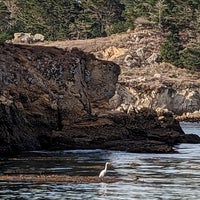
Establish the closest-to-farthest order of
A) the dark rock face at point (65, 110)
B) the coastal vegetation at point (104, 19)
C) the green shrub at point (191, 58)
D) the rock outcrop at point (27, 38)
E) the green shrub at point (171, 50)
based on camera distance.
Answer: the dark rock face at point (65, 110)
the green shrub at point (191, 58)
the green shrub at point (171, 50)
the coastal vegetation at point (104, 19)
the rock outcrop at point (27, 38)

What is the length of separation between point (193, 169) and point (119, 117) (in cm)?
2107

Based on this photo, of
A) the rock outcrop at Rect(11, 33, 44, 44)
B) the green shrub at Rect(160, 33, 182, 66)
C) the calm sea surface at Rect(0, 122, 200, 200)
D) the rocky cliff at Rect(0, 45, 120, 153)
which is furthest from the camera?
the rock outcrop at Rect(11, 33, 44, 44)

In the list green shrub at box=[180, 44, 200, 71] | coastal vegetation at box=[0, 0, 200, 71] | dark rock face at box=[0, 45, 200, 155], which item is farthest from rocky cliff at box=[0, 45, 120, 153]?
coastal vegetation at box=[0, 0, 200, 71]

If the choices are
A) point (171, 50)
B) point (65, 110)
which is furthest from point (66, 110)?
point (171, 50)

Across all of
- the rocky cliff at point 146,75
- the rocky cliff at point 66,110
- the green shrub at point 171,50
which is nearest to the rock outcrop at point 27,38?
the rocky cliff at point 146,75

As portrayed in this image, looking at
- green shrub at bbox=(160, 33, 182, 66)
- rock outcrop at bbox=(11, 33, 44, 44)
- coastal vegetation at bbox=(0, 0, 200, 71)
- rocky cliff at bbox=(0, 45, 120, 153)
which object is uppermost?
coastal vegetation at bbox=(0, 0, 200, 71)

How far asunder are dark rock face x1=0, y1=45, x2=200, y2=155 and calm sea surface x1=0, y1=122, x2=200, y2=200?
2080 millimetres

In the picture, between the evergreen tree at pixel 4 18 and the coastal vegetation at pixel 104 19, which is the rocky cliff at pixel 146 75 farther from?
the evergreen tree at pixel 4 18

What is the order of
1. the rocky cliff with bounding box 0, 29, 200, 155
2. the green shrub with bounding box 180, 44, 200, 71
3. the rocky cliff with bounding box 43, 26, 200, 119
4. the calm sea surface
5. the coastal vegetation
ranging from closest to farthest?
the calm sea surface, the rocky cliff with bounding box 0, 29, 200, 155, the rocky cliff with bounding box 43, 26, 200, 119, the green shrub with bounding box 180, 44, 200, 71, the coastal vegetation

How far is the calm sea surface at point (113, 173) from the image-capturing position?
31125 millimetres

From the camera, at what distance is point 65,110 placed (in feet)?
195

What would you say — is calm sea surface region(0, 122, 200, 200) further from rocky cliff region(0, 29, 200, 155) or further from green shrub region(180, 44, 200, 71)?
green shrub region(180, 44, 200, 71)

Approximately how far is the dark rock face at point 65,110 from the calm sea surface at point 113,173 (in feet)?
6.82

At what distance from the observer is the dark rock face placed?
52.5m
